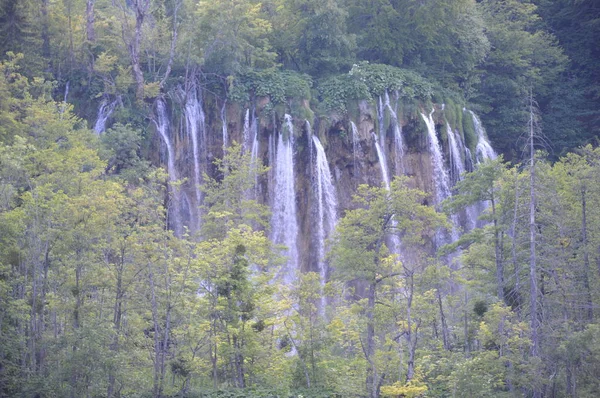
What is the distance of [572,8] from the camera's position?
52.3 m

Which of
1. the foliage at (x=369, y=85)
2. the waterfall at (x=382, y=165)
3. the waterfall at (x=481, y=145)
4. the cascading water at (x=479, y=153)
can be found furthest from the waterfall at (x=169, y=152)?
the waterfall at (x=481, y=145)

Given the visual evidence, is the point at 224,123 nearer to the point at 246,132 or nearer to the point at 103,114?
the point at 246,132

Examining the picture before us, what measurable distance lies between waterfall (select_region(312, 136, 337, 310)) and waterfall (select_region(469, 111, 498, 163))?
29.2ft

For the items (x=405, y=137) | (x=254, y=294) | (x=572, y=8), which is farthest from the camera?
(x=572, y=8)

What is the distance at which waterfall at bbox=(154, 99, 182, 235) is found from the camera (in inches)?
1429

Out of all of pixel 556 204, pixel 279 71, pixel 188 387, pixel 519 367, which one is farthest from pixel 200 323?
pixel 279 71

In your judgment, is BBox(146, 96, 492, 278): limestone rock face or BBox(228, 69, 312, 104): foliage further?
BBox(228, 69, 312, 104): foliage

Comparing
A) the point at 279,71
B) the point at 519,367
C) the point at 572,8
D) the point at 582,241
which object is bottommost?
the point at 519,367

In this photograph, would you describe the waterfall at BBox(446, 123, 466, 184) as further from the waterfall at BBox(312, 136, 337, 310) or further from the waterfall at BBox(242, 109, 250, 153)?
the waterfall at BBox(242, 109, 250, 153)

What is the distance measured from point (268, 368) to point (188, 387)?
106 inches

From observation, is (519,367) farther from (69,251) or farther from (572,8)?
(572,8)

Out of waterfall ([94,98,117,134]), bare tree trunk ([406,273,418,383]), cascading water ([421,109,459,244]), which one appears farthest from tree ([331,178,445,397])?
waterfall ([94,98,117,134])

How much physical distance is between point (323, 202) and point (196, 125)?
7.02 metres

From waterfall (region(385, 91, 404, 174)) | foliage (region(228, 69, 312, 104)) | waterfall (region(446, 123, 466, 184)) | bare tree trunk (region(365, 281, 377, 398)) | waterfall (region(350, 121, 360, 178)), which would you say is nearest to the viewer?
bare tree trunk (region(365, 281, 377, 398))
